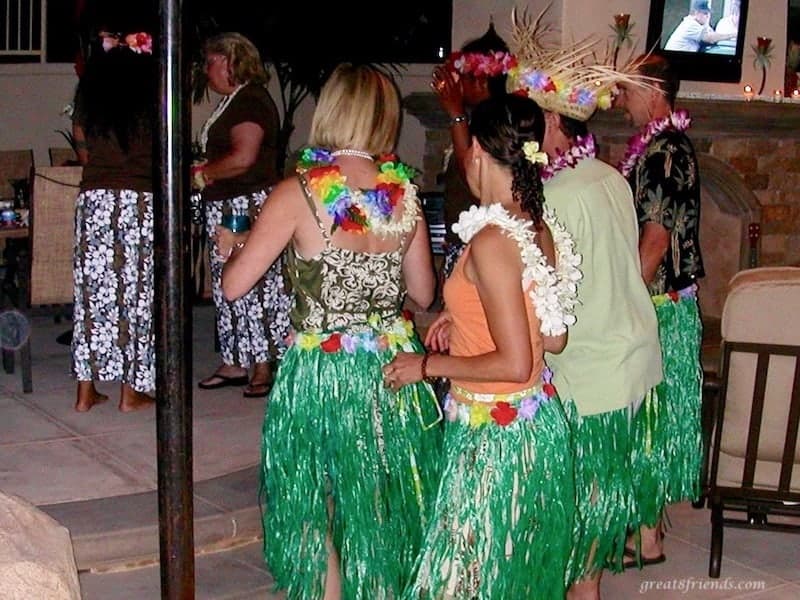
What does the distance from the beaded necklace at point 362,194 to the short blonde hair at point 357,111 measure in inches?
1.5

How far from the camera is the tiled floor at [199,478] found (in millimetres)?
4180

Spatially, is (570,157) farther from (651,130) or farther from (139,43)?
(139,43)

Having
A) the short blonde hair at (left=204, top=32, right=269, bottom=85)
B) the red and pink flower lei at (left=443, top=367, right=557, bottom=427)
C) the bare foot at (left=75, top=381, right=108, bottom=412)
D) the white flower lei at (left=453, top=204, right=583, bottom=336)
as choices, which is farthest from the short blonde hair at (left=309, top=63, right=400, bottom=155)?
the bare foot at (left=75, top=381, right=108, bottom=412)

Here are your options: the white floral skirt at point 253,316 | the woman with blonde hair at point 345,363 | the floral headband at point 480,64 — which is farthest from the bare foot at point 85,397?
the woman with blonde hair at point 345,363

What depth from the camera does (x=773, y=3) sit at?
8.67 meters

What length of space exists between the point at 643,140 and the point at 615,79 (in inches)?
21.7

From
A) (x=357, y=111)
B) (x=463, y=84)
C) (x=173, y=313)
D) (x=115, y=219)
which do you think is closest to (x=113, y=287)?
(x=115, y=219)

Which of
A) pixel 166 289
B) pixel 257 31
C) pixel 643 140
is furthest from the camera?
pixel 257 31

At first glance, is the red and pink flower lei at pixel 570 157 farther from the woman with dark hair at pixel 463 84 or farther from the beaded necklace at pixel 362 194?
the woman with dark hair at pixel 463 84

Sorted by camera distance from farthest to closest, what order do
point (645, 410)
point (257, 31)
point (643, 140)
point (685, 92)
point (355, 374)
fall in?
point (257, 31)
point (685, 92)
point (643, 140)
point (645, 410)
point (355, 374)

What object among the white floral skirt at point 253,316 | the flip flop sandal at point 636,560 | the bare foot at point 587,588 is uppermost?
the white floral skirt at point 253,316

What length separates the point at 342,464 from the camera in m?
3.55

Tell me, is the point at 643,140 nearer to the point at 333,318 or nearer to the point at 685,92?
the point at 333,318

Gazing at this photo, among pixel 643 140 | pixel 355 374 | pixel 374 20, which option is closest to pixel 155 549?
pixel 355 374
